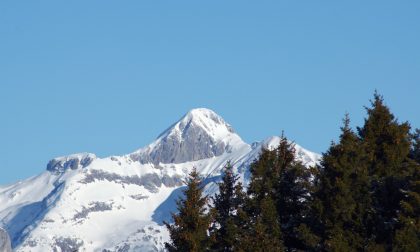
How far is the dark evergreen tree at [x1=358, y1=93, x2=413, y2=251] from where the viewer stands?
52.5 m

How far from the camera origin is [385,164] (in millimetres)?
58094

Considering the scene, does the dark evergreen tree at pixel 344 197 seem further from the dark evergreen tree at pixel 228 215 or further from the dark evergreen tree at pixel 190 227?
the dark evergreen tree at pixel 190 227

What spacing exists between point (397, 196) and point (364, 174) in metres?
2.07

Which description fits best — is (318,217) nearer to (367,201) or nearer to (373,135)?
(367,201)

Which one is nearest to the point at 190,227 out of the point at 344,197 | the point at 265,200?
the point at 265,200

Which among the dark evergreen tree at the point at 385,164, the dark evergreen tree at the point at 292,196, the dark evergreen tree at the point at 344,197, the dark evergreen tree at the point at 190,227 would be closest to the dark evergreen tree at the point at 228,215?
the dark evergreen tree at the point at 190,227

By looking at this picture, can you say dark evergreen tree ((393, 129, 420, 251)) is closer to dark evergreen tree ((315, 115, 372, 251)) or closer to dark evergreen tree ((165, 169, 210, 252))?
dark evergreen tree ((315, 115, 372, 251))

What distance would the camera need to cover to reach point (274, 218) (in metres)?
54.5

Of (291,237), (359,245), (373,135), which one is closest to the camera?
(359,245)

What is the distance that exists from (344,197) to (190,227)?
286 inches

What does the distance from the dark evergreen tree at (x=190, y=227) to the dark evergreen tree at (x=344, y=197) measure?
5408 mm

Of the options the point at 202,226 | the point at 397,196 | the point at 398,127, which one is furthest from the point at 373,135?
the point at 202,226

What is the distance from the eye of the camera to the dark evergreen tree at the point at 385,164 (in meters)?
52.5

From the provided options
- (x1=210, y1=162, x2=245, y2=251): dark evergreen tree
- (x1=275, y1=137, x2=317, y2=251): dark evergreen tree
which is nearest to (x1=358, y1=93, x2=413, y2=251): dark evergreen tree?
(x1=275, y1=137, x2=317, y2=251): dark evergreen tree
